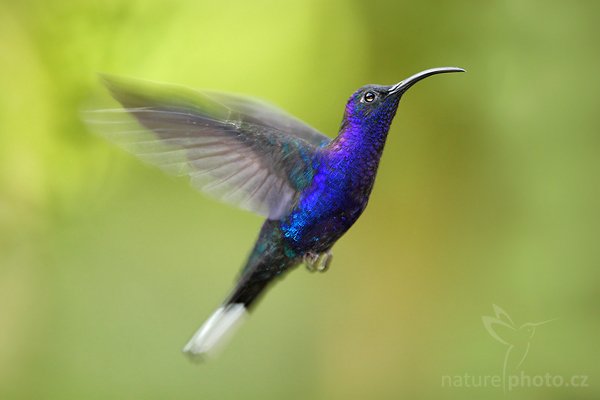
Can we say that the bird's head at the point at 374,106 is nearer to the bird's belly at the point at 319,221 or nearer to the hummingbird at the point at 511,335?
the bird's belly at the point at 319,221

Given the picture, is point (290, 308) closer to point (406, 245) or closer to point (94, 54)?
point (406, 245)


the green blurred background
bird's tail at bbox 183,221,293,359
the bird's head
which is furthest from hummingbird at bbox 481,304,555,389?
the bird's head

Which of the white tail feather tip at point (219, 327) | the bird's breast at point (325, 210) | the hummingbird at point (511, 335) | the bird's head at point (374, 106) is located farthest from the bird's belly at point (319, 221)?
the hummingbird at point (511, 335)

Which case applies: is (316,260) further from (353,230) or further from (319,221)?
(353,230)

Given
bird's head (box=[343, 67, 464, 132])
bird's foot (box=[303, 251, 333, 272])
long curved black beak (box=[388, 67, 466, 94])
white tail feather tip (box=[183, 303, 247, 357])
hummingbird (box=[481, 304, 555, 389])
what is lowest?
hummingbird (box=[481, 304, 555, 389])

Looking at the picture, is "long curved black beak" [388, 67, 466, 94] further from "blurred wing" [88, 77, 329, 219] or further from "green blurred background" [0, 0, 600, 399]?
"green blurred background" [0, 0, 600, 399]

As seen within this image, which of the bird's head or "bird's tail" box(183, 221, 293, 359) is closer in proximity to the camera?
the bird's head
